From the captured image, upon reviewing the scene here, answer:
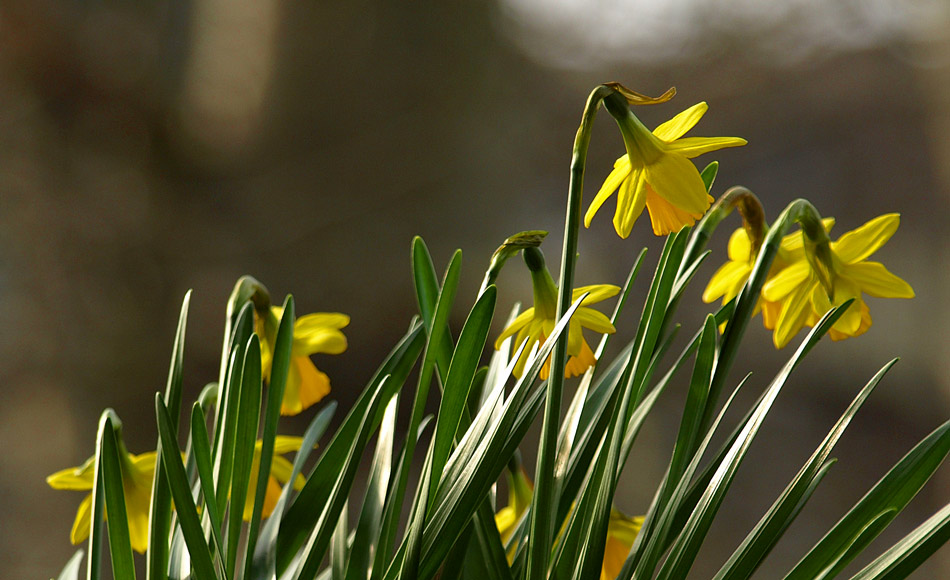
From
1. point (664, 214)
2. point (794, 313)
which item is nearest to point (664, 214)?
point (664, 214)

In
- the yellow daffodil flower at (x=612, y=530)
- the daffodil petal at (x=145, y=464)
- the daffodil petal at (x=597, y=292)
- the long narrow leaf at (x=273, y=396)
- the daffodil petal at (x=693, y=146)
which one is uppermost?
the daffodil petal at (x=693, y=146)

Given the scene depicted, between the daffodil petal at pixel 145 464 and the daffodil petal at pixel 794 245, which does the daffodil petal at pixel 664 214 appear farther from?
the daffodil petal at pixel 145 464

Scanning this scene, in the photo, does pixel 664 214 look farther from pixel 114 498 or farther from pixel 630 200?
pixel 114 498

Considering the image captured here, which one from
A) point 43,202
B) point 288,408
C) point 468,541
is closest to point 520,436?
point 468,541

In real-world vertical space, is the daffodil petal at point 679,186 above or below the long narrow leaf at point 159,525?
above

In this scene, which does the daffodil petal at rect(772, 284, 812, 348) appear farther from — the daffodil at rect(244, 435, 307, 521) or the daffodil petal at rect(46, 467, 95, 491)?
the daffodil petal at rect(46, 467, 95, 491)

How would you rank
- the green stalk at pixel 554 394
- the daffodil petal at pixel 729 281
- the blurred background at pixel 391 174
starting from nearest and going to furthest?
1. the green stalk at pixel 554 394
2. the daffodil petal at pixel 729 281
3. the blurred background at pixel 391 174

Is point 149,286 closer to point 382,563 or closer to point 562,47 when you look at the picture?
point 562,47

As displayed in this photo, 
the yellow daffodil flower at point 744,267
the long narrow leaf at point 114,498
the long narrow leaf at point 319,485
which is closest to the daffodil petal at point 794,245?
the yellow daffodil flower at point 744,267
